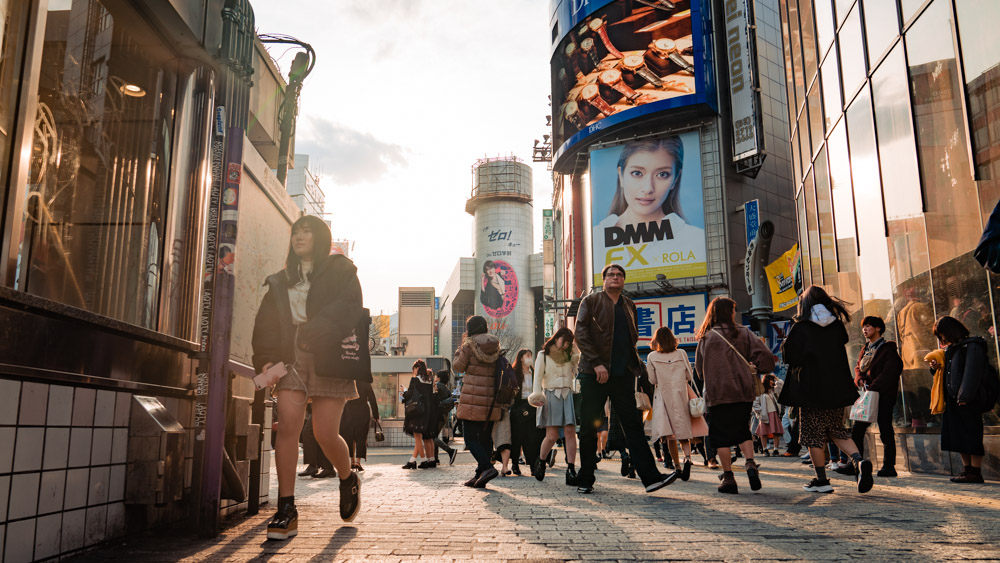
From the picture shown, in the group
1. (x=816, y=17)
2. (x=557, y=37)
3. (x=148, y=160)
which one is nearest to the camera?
(x=148, y=160)

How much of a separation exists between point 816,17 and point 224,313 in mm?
13733

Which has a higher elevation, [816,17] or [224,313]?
[816,17]

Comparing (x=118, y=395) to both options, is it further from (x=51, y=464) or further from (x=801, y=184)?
(x=801, y=184)

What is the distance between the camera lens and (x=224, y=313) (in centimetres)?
396

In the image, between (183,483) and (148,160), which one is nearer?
(183,483)

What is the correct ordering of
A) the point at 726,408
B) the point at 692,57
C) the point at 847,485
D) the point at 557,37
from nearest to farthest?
the point at 726,408 → the point at 847,485 → the point at 692,57 → the point at 557,37

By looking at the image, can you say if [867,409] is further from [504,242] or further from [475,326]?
[504,242]

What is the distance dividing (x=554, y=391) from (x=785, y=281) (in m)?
14.7

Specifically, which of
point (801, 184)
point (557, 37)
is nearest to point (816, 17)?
point (801, 184)

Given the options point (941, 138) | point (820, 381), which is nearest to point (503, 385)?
point (820, 381)

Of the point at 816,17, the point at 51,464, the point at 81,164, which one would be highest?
the point at 816,17

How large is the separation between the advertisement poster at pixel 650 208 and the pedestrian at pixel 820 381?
65.5ft

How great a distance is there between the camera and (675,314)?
1047 inches

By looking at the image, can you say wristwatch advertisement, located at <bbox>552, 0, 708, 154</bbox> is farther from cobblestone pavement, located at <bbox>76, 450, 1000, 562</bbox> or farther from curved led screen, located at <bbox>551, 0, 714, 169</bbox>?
cobblestone pavement, located at <bbox>76, 450, 1000, 562</bbox>
